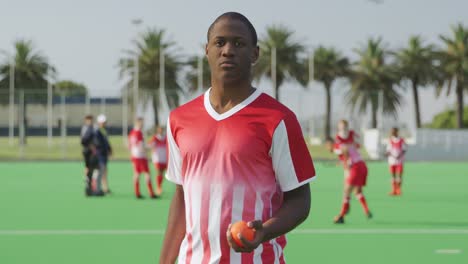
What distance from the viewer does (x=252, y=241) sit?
2.81m

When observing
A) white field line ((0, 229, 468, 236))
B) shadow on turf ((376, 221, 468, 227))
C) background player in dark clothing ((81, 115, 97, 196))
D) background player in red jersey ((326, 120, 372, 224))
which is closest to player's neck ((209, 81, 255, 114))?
white field line ((0, 229, 468, 236))

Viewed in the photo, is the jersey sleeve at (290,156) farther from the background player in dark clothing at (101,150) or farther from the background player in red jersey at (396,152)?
the background player in red jersey at (396,152)

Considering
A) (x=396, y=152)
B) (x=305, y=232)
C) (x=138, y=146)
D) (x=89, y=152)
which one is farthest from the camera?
(x=396, y=152)

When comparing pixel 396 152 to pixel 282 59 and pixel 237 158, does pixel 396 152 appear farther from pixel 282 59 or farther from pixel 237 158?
pixel 282 59

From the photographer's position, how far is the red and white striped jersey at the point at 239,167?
10.2 ft

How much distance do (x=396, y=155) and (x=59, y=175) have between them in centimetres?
1327

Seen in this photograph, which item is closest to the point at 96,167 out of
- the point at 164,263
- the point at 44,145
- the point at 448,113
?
the point at 164,263

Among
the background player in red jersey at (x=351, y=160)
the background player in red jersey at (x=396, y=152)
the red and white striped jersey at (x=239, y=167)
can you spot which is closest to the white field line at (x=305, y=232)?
the background player in red jersey at (x=351, y=160)

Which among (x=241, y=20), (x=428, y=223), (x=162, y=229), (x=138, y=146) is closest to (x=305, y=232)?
(x=162, y=229)

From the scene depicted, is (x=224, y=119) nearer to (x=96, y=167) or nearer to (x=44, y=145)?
(x=96, y=167)

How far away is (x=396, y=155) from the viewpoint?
20578mm

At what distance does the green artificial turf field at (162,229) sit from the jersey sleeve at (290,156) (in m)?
6.15

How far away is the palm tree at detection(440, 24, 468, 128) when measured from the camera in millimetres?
73875

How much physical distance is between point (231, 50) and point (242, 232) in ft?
2.27
